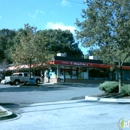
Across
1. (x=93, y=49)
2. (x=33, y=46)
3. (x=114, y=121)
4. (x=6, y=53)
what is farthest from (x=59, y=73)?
(x=114, y=121)

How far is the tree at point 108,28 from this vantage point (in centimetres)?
1831

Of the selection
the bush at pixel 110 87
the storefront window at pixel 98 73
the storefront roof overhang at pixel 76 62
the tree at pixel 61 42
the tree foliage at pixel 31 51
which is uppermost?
the tree at pixel 61 42

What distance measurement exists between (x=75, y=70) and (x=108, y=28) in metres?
28.2

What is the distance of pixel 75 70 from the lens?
46.5 metres

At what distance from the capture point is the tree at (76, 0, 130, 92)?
18.3 meters

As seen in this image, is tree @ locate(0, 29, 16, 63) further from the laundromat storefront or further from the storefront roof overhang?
the storefront roof overhang

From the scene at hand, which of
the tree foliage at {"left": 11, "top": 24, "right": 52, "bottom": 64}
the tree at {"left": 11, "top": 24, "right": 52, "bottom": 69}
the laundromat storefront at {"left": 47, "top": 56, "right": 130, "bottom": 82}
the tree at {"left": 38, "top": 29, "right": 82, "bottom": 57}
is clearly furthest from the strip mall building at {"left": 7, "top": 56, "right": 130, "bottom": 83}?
the tree at {"left": 38, "top": 29, "right": 82, "bottom": 57}

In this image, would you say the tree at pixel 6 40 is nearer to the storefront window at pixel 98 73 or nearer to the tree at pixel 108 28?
the storefront window at pixel 98 73

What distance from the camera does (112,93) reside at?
1970 centimetres

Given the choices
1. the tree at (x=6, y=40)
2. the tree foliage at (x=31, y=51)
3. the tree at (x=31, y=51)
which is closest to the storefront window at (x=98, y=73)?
the tree at (x=31, y=51)

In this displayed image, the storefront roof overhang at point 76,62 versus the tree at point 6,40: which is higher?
the tree at point 6,40

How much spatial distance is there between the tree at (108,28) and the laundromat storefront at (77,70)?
22109 millimetres

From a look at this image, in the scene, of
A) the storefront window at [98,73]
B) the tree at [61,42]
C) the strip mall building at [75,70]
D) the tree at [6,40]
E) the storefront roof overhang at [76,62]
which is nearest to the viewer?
the storefront roof overhang at [76,62]

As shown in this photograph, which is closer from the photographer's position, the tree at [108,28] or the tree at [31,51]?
the tree at [108,28]
